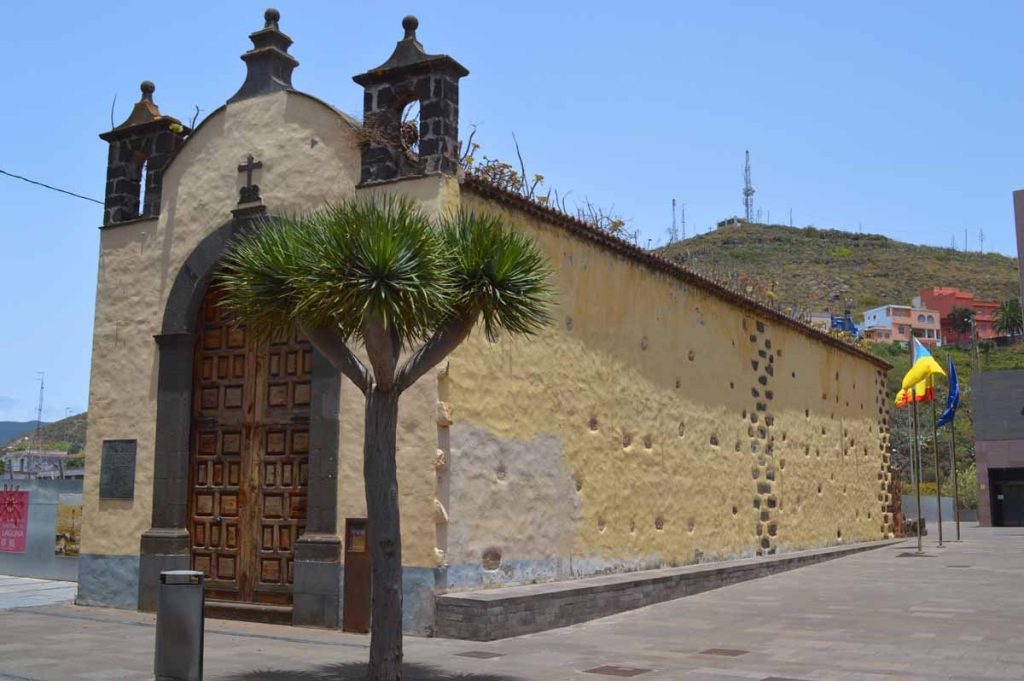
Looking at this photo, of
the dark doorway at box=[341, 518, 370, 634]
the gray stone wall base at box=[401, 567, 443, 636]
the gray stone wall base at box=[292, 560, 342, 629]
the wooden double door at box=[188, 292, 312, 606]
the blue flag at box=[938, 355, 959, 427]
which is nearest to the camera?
the gray stone wall base at box=[401, 567, 443, 636]

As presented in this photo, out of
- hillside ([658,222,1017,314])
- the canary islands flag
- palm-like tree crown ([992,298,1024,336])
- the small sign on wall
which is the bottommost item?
the small sign on wall

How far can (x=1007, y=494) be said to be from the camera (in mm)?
38500

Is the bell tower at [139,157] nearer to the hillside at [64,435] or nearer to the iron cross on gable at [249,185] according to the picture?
the iron cross on gable at [249,185]

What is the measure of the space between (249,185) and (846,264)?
291 ft

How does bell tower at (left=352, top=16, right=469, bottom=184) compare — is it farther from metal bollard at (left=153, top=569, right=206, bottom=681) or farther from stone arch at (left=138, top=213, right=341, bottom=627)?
metal bollard at (left=153, top=569, right=206, bottom=681)

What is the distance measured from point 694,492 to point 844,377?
7.51 meters

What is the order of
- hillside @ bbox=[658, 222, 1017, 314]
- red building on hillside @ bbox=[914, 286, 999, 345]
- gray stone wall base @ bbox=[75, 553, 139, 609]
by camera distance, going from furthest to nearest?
red building on hillside @ bbox=[914, 286, 999, 345], hillside @ bbox=[658, 222, 1017, 314], gray stone wall base @ bbox=[75, 553, 139, 609]

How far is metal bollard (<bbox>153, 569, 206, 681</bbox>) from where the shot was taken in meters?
6.49

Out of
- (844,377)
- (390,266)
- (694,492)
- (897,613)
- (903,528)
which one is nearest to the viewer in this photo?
(390,266)

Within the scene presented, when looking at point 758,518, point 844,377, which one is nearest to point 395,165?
point 758,518

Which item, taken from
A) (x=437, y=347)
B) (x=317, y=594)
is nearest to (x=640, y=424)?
(x=317, y=594)

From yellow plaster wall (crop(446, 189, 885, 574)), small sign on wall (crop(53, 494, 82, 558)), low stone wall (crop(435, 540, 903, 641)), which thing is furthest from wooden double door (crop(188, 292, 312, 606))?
small sign on wall (crop(53, 494, 82, 558))

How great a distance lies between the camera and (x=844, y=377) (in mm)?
19641

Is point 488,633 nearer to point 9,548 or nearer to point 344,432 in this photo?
point 344,432
